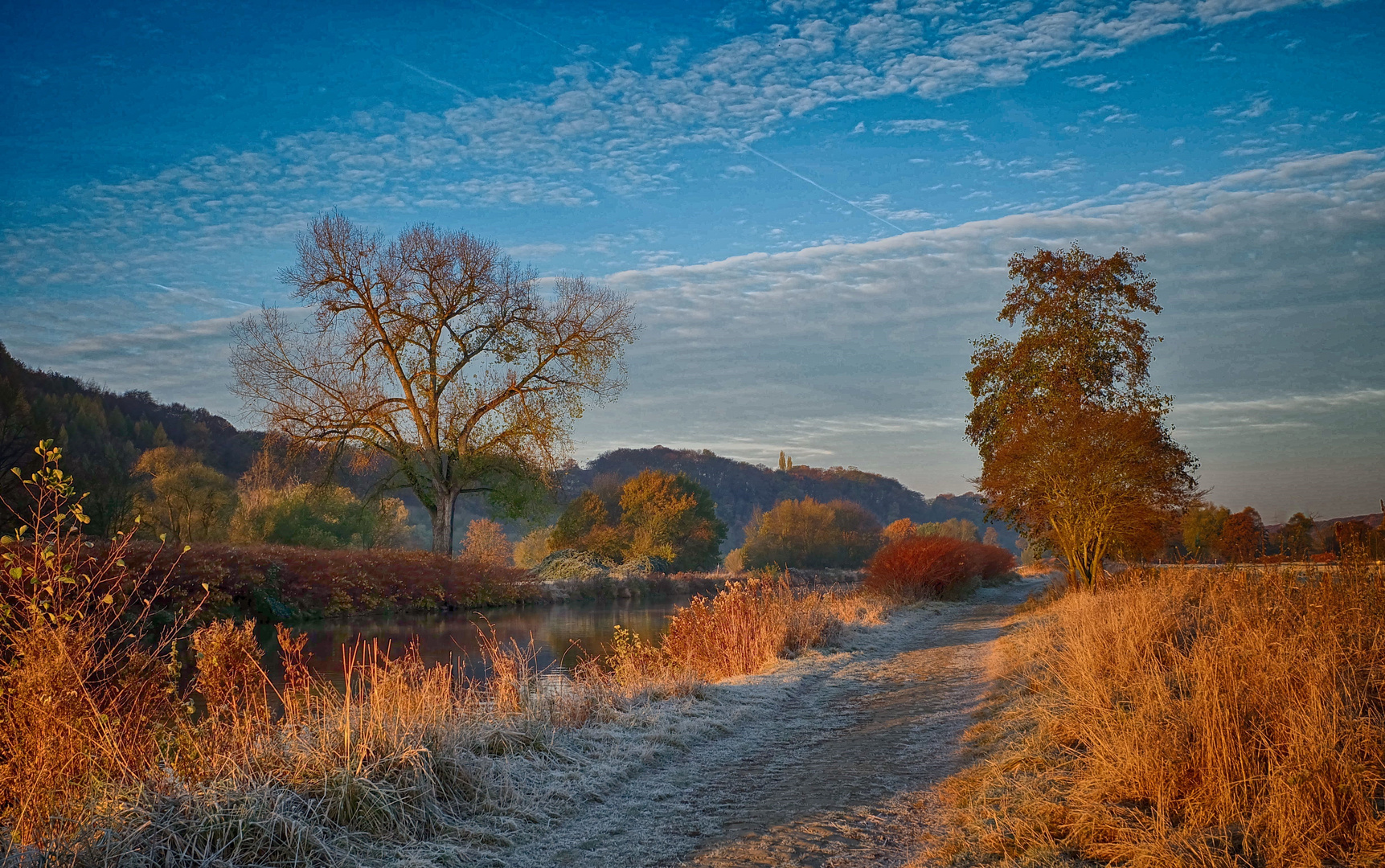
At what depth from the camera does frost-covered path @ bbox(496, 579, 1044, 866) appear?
14.4 feet

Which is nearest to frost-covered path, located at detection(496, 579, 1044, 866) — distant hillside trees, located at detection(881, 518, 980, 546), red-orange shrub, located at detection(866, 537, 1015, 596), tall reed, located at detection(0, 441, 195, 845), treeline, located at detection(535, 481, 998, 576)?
tall reed, located at detection(0, 441, 195, 845)

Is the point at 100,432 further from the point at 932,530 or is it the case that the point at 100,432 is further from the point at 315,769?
the point at 932,530

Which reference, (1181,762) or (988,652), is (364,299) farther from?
(1181,762)

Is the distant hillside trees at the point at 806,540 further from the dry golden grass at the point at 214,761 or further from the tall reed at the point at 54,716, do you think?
the tall reed at the point at 54,716

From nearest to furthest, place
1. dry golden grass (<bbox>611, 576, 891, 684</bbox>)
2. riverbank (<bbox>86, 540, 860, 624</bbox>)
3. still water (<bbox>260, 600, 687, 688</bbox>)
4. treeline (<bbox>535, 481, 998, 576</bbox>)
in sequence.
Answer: dry golden grass (<bbox>611, 576, 891, 684</bbox>), still water (<bbox>260, 600, 687, 688</bbox>), riverbank (<bbox>86, 540, 860, 624</bbox>), treeline (<bbox>535, 481, 998, 576</bbox>)

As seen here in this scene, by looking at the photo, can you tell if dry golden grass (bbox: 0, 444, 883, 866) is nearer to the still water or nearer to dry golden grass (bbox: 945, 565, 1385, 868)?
dry golden grass (bbox: 945, 565, 1385, 868)

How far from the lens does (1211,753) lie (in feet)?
13.5

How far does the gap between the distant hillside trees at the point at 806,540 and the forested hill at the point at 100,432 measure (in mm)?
31799

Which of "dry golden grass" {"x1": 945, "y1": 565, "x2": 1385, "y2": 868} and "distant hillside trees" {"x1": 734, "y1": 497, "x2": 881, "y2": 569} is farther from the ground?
"dry golden grass" {"x1": 945, "y1": 565, "x2": 1385, "y2": 868}

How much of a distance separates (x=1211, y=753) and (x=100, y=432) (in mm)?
41187

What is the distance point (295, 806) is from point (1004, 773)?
4.18 meters

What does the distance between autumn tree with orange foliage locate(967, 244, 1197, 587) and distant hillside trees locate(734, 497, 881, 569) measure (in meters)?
34.9

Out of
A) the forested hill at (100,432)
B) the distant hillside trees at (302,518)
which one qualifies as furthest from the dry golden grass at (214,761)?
the distant hillside trees at (302,518)

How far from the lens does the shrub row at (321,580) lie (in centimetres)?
1750
